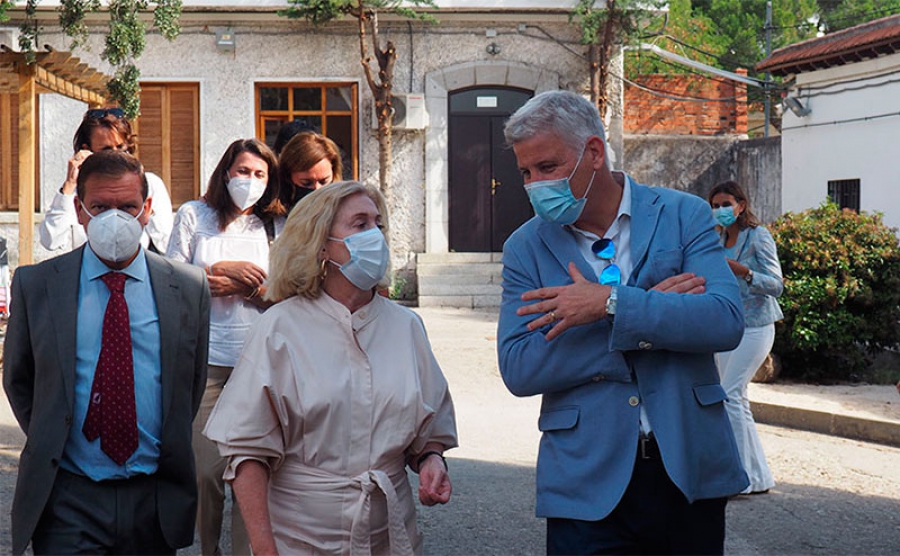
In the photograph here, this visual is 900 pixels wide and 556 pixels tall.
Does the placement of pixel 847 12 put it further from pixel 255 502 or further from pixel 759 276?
pixel 255 502

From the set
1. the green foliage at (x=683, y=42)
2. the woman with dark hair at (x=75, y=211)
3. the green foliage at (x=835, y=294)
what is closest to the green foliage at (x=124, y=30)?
the green foliage at (x=835, y=294)

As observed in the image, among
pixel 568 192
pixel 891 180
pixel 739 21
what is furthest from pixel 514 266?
pixel 739 21

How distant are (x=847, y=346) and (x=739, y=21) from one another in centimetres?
3518

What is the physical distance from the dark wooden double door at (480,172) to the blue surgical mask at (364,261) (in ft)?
52.8

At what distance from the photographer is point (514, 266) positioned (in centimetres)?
352

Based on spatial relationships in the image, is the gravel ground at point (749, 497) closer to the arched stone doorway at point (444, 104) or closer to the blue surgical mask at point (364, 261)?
the blue surgical mask at point (364, 261)

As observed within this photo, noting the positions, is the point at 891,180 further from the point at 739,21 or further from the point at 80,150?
the point at 739,21

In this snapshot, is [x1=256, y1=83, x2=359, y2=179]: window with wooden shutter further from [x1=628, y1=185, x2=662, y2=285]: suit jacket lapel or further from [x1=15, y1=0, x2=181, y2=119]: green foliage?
[x1=628, y1=185, x2=662, y2=285]: suit jacket lapel

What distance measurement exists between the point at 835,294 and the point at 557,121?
911cm

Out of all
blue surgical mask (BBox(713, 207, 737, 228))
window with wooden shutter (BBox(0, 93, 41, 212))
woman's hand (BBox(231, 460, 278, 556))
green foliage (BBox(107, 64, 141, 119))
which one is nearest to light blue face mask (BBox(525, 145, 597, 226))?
woman's hand (BBox(231, 460, 278, 556))

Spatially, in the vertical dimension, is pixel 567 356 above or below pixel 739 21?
A: below

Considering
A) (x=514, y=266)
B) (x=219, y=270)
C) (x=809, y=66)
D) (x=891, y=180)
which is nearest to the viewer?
(x=514, y=266)

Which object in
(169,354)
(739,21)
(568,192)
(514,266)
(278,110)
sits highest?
(739,21)

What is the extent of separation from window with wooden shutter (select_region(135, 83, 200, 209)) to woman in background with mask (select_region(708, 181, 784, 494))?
507 inches
